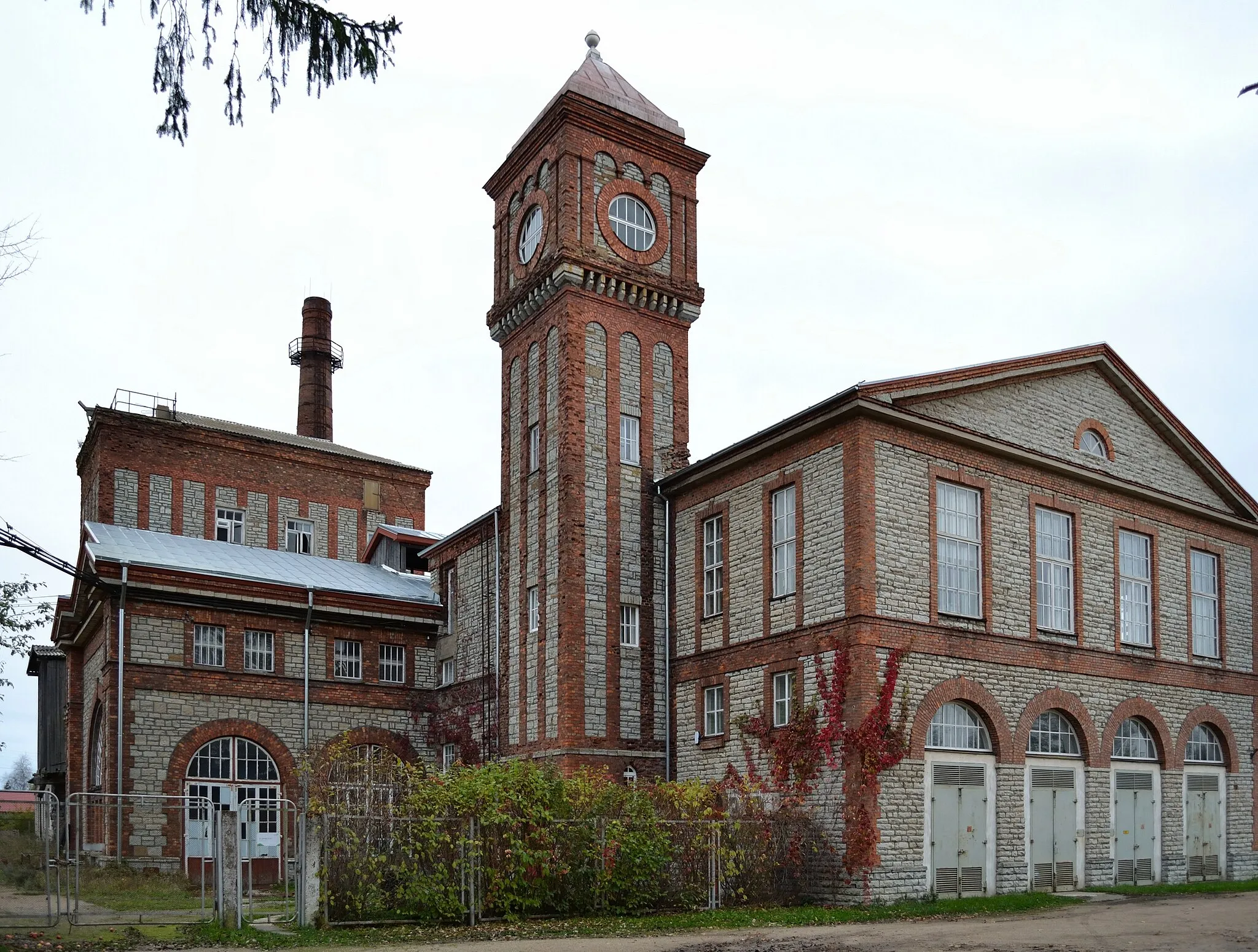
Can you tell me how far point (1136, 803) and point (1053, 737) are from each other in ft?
10.8

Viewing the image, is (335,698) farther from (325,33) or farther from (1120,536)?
(325,33)

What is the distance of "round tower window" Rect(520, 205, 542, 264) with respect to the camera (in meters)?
30.6

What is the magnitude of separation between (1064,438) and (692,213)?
35.9 feet

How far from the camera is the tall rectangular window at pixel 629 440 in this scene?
95.9ft

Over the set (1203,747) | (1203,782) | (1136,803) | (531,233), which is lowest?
(1136,803)

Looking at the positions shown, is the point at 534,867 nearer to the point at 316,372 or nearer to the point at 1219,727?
the point at 1219,727

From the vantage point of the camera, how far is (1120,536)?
2808 centimetres

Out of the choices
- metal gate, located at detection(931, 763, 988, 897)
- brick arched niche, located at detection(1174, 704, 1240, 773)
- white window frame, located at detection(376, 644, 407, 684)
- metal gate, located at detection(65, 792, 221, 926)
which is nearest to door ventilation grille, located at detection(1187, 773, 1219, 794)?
brick arched niche, located at detection(1174, 704, 1240, 773)

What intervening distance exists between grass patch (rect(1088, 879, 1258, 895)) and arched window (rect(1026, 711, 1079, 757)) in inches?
107

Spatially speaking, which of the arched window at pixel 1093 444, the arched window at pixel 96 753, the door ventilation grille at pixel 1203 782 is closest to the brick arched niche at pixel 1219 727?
the door ventilation grille at pixel 1203 782

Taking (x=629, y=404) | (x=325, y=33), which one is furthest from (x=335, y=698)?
(x=325, y=33)

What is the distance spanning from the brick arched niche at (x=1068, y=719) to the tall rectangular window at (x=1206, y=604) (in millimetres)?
4899

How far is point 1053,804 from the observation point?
82.2 ft

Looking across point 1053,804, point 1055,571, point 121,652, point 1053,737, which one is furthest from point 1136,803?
point 121,652
